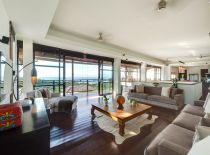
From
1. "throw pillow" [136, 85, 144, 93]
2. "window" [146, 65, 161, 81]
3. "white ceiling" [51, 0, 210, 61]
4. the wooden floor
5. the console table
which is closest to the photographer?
the console table

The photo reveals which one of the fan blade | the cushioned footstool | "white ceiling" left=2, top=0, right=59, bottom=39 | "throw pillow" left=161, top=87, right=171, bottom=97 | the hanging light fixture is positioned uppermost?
the fan blade

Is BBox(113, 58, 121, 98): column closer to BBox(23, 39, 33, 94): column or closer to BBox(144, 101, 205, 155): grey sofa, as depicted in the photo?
BBox(23, 39, 33, 94): column

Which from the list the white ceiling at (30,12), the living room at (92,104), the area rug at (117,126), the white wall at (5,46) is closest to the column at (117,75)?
the living room at (92,104)

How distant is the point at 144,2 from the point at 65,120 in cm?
332

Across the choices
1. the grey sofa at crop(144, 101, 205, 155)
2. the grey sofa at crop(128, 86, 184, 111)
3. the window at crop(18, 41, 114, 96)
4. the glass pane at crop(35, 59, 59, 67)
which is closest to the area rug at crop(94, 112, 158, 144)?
the grey sofa at crop(144, 101, 205, 155)

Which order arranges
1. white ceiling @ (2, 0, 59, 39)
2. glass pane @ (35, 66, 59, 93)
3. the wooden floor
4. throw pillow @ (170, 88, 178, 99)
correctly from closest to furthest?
white ceiling @ (2, 0, 59, 39) → the wooden floor → throw pillow @ (170, 88, 178, 99) → glass pane @ (35, 66, 59, 93)

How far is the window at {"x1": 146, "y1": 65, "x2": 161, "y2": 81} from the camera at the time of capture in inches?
393

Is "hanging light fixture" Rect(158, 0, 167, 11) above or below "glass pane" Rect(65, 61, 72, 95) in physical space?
above

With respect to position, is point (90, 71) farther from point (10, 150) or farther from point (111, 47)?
point (10, 150)

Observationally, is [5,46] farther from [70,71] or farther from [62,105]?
[70,71]

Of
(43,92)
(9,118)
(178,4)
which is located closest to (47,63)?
(43,92)

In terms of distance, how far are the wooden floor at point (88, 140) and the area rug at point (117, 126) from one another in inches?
4.0

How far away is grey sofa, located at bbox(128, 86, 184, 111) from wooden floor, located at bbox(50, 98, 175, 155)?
1.20 m

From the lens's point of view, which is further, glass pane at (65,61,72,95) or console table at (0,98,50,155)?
glass pane at (65,61,72,95)
